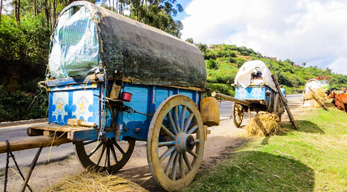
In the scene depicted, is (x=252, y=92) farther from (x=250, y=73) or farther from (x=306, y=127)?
(x=306, y=127)

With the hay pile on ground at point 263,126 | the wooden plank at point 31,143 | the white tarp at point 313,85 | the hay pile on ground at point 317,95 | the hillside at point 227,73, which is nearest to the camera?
the wooden plank at point 31,143

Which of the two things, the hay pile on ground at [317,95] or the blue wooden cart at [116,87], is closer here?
the blue wooden cart at [116,87]

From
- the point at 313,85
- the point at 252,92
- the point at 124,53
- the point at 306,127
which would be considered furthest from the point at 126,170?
the point at 313,85

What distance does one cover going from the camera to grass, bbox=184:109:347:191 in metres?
3.82

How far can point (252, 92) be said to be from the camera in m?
8.92

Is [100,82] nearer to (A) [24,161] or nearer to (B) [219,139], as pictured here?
(A) [24,161]

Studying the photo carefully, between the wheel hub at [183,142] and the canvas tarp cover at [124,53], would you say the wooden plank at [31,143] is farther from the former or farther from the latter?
the wheel hub at [183,142]

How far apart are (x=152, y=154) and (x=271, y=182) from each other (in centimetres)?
257

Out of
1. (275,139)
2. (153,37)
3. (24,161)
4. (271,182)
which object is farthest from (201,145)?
(275,139)

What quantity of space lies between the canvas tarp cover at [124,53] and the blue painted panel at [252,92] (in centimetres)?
561

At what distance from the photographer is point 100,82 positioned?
108 inches

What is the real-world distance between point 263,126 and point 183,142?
18.2 ft

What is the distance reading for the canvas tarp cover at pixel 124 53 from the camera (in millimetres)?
2809

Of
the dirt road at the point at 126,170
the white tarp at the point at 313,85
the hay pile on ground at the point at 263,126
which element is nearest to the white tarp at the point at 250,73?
the hay pile on ground at the point at 263,126
